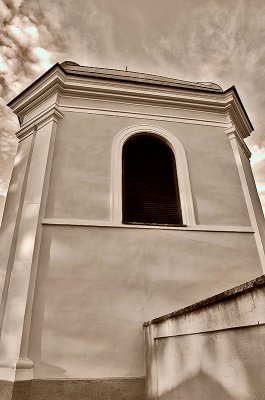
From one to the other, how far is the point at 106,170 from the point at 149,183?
3.06 ft

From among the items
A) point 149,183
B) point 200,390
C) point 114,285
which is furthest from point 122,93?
point 200,390

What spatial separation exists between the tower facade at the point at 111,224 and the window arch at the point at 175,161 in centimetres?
2

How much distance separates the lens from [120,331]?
443 centimetres

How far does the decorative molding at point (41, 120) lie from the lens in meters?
6.29

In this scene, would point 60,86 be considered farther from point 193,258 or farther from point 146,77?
point 193,258

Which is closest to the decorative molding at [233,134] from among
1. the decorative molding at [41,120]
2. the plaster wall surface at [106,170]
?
the plaster wall surface at [106,170]

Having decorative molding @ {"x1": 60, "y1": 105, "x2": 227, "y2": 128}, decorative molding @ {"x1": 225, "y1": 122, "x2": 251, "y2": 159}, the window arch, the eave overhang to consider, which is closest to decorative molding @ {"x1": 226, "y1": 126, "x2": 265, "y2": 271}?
decorative molding @ {"x1": 225, "y1": 122, "x2": 251, "y2": 159}

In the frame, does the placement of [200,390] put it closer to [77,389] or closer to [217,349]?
[217,349]

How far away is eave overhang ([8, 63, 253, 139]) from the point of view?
6.71m

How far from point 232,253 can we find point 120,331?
2499 millimetres

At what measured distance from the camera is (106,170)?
588cm

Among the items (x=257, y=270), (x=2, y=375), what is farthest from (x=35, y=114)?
(x=257, y=270)

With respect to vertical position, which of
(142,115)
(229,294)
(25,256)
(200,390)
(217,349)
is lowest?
(200,390)

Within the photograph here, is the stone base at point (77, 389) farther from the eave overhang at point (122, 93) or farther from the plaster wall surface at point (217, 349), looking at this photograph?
the eave overhang at point (122, 93)
